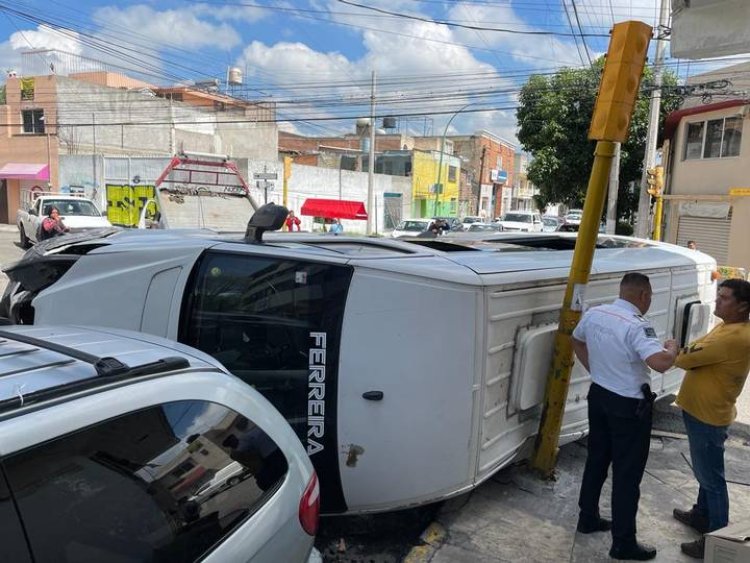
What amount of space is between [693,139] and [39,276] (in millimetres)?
22037

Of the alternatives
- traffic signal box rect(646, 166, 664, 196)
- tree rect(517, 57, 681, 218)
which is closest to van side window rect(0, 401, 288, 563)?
traffic signal box rect(646, 166, 664, 196)

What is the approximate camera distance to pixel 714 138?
65.0 feet

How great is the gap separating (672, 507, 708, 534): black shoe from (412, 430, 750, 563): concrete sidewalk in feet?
0.11

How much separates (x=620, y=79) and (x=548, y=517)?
8.98 feet

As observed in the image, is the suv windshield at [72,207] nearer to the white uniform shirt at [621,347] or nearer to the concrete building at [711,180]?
the white uniform shirt at [621,347]

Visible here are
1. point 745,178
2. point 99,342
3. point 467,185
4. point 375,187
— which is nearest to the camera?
point 99,342

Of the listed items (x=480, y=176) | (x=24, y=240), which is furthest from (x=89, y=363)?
(x=480, y=176)

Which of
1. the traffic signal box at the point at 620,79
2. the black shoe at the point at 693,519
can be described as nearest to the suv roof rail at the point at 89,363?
the traffic signal box at the point at 620,79

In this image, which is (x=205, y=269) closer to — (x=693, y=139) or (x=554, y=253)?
(x=554, y=253)

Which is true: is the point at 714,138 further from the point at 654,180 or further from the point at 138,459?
the point at 138,459

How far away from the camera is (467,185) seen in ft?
201

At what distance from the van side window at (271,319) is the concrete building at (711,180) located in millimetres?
18888

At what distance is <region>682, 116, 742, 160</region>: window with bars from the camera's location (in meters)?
18.9

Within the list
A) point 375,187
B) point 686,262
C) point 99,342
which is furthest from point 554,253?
point 375,187
